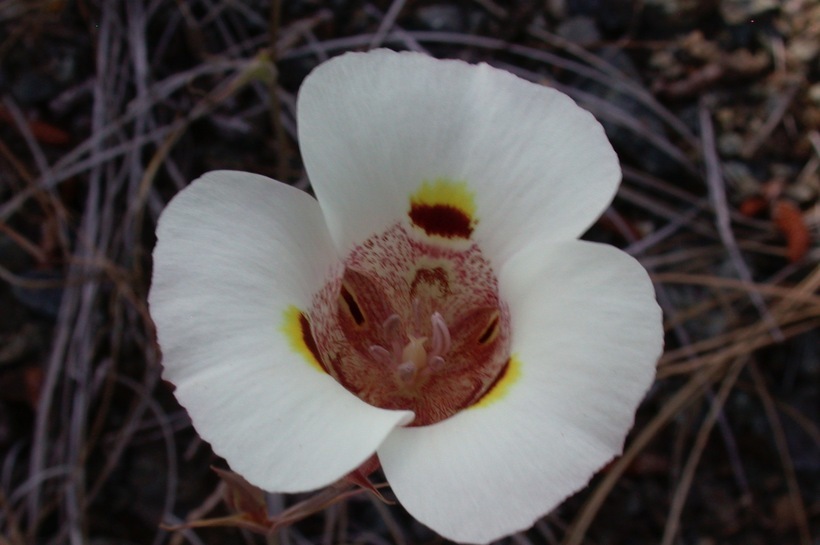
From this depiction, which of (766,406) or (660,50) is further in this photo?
(660,50)

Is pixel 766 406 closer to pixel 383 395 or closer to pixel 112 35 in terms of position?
pixel 383 395

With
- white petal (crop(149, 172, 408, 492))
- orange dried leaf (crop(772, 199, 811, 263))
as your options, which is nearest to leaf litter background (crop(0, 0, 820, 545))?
orange dried leaf (crop(772, 199, 811, 263))

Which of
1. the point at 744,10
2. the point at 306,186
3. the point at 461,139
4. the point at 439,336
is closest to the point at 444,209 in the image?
the point at 461,139

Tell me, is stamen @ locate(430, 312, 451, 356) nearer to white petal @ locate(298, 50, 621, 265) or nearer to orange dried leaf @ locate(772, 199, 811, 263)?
white petal @ locate(298, 50, 621, 265)

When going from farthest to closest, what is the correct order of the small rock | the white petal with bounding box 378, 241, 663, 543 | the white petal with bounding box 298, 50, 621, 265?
the small rock
the white petal with bounding box 298, 50, 621, 265
the white petal with bounding box 378, 241, 663, 543

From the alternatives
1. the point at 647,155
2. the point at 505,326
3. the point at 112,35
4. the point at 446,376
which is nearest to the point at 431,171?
the point at 505,326

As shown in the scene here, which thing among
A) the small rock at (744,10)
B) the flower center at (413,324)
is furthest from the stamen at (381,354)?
the small rock at (744,10)
